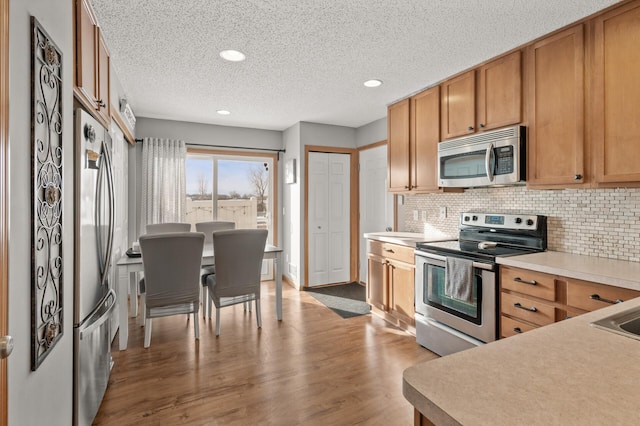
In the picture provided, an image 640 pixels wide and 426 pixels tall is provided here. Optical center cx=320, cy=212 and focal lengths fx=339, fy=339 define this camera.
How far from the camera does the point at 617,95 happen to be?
193cm

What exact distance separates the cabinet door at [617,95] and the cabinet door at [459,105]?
861 millimetres

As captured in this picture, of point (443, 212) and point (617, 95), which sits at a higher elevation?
point (617, 95)

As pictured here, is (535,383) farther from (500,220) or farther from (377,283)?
(377,283)

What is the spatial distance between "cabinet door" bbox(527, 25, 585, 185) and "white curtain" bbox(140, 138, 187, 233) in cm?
407

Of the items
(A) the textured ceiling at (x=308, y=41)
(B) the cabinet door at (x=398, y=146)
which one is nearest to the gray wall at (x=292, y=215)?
(A) the textured ceiling at (x=308, y=41)

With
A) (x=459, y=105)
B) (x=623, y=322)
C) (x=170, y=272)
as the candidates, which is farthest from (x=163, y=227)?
(x=623, y=322)

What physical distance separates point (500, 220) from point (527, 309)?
3.04 ft

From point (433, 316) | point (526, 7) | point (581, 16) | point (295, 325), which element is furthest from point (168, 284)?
point (581, 16)

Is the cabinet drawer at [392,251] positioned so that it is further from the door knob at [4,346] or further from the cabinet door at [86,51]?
the door knob at [4,346]

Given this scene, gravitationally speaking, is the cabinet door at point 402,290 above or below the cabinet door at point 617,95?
below

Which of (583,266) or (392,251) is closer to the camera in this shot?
(583,266)

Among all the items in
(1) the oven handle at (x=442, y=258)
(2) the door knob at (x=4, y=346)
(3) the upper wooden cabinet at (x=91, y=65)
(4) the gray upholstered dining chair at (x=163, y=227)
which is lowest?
(1) the oven handle at (x=442, y=258)

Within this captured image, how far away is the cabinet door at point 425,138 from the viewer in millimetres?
3176

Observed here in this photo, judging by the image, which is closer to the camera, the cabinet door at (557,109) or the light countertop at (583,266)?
the light countertop at (583,266)
